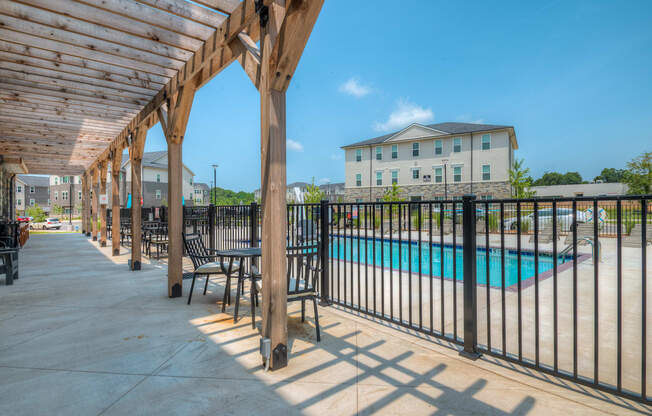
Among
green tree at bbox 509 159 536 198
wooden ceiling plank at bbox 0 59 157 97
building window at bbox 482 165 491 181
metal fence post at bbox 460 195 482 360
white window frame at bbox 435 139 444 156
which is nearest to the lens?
metal fence post at bbox 460 195 482 360

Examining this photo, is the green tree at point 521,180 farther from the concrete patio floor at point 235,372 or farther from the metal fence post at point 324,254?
the concrete patio floor at point 235,372

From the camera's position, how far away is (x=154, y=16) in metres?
3.15

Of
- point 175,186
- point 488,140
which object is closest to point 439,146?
point 488,140

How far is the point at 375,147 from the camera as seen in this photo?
31.3 metres

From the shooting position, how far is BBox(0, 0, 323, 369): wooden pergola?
2418 millimetres

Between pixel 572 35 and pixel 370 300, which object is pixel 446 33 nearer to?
pixel 572 35

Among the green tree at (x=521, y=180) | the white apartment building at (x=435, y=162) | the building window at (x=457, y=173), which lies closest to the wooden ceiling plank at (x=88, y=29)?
the green tree at (x=521, y=180)

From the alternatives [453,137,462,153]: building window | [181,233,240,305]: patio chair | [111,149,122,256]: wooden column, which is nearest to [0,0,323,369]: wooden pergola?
[181,233,240,305]: patio chair

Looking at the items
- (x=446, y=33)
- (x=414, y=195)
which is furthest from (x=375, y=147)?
(x=446, y=33)

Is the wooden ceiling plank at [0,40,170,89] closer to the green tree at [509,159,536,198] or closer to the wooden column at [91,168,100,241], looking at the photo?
the wooden column at [91,168,100,241]

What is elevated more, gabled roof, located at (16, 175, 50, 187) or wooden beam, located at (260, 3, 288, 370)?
gabled roof, located at (16, 175, 50, 187)

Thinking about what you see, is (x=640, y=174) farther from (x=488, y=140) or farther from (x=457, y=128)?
(x=457, y=128)

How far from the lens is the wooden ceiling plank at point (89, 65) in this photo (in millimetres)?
3615

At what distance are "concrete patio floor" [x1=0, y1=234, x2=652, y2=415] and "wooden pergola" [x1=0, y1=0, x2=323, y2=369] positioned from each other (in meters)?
0.43
